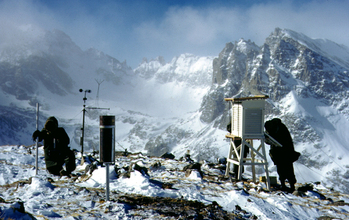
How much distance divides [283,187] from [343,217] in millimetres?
4016

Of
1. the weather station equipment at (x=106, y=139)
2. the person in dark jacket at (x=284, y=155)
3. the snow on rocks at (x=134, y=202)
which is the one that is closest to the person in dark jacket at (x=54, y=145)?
the snow on rocks at (x=134, y=202)

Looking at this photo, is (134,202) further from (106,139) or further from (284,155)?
(284,155)

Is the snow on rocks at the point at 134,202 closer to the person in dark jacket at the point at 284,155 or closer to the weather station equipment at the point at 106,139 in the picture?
the weather station equipment at the point at 106,139

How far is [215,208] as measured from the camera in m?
6.53

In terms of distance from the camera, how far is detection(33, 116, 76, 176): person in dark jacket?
9.18m

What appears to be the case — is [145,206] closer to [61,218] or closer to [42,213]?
[61,218]

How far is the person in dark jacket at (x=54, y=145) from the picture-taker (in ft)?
30.1

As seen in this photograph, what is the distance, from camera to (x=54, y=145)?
9.18 m

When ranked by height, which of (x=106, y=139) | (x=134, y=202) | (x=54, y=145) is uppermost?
(x=106, y=139)

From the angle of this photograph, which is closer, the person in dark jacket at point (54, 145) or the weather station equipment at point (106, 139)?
the weather station equipment at point (106, 139)

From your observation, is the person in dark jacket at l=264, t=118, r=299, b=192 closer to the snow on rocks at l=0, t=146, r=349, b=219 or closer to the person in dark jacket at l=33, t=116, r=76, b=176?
the snow on rocks at l=0, t=146, r=349, b=219

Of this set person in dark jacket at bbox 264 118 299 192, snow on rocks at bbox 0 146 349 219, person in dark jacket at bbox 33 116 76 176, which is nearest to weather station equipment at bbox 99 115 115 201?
snow on rocks at bbox 0 146 349 219

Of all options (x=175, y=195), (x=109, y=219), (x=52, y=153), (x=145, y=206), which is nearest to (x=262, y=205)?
(x=175, y=195)

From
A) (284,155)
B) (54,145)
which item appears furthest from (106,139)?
(284,155)
